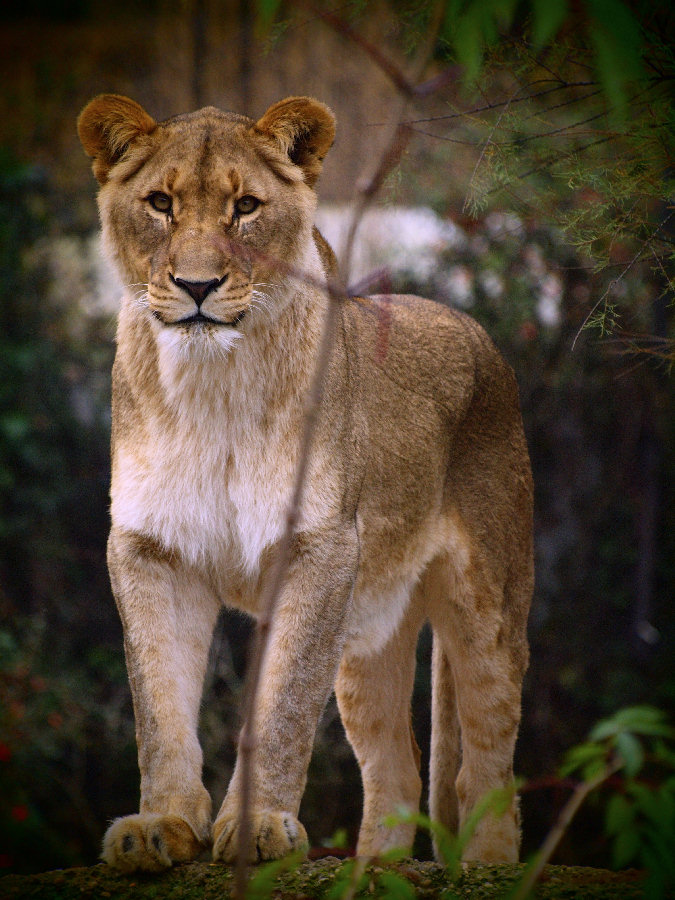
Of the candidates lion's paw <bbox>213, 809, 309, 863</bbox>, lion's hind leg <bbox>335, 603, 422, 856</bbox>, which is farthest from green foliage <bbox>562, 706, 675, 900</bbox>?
lion's hind leg <bbox>335, 603, 422, 856</bbox>

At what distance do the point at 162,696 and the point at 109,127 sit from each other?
1.52 metres

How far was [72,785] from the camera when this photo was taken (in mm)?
6137

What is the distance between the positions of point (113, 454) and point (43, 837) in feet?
11.8

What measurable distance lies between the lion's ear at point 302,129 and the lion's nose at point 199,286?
54 cm

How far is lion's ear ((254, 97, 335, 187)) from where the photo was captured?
2635mm

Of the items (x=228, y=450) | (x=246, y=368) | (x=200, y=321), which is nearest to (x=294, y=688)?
(x=228, y=450)

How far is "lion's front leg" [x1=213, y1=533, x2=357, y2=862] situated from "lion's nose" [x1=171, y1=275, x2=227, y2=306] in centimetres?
68

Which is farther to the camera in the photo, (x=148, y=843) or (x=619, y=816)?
(x=148, y=843)

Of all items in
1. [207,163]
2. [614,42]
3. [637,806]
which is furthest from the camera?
[207,163]

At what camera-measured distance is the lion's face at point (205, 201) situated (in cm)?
238

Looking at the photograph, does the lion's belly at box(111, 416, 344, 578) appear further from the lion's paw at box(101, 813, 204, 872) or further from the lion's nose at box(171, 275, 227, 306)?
the lion's paw at box(101, 813, 204, 872)

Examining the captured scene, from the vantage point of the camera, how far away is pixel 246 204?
255 centimetres

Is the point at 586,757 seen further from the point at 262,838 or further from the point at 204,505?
the point at 204,505

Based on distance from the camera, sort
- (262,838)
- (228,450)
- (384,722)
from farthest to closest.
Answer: (384,722), (228,450), (262,838)
